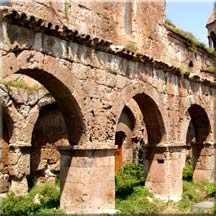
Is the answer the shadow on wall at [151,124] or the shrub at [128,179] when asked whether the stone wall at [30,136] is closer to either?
the shrub at [128,179]

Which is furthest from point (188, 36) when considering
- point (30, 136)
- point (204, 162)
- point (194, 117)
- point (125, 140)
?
point (30, 136)

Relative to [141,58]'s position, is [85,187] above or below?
below

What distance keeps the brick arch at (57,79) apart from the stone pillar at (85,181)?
309 mm

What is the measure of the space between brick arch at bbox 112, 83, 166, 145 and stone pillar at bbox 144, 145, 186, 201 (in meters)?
0.29

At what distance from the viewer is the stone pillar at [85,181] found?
7.38 meters

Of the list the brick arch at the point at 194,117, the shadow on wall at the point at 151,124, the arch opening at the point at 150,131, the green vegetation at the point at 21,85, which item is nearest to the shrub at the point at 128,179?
the arch opening at the point at 150,131

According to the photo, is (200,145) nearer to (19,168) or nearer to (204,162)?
(204,162)

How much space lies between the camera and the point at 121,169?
47.6 feet

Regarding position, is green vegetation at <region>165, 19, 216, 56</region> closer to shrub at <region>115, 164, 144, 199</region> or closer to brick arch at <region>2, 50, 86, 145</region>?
shrub at <region>115, 164, 144, 199</region>

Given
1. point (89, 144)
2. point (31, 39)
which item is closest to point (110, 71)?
point (89, 144)

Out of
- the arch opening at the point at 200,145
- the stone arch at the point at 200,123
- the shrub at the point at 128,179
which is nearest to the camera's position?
the shrub at the point at 128,179

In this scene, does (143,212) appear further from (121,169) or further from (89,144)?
(121,169)

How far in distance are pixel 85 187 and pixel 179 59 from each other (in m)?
6.18

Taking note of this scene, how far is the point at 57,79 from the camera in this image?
6.89m
